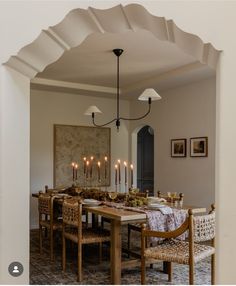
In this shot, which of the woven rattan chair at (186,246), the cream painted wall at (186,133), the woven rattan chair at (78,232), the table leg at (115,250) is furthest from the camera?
the cream painted wall at (186,133)

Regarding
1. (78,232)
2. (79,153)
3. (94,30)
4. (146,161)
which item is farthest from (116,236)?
(146,161)

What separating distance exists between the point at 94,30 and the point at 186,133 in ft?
14.2

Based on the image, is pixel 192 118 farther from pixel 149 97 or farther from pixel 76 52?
pixel 76 52

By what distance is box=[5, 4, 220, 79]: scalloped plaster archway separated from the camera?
1640 mm

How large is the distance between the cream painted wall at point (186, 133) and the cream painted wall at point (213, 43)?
3.81 meters

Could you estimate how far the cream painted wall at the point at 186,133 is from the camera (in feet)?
17.9

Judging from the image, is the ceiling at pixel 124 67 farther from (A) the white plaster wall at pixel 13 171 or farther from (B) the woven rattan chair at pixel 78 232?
(A) the white plaster wall at pixel 13 171

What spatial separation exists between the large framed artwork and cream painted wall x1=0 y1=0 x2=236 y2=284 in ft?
15.6

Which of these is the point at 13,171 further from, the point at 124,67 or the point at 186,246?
the point at 124,67

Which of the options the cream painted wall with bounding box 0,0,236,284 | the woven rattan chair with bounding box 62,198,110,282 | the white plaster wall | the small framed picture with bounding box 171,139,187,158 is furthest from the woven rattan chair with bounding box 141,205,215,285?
the small framed picture with bounding box 171,139,187,158

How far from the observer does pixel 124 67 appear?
511 cm

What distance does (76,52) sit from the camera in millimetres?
4379

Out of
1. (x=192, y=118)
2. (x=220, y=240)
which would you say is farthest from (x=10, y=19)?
(x=192, y=118)

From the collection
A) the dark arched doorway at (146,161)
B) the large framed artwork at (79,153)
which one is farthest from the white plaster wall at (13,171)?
the dark arched doorway at (146,161)
